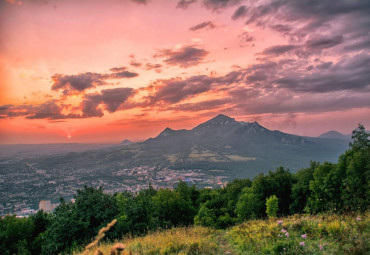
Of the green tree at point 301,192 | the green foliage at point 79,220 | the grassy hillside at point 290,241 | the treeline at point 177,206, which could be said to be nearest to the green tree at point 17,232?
the treeline at point 177,206

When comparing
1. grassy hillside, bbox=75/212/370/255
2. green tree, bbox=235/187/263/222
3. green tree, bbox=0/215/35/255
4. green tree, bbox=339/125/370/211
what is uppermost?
grassy hillside, bbox=75/212/370/255

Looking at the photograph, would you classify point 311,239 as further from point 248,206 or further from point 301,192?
point 301,192

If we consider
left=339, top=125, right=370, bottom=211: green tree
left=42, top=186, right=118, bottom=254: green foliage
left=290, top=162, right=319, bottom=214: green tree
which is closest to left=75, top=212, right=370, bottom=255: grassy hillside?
left=42, top=186, right=118, bottom=254: green foliage

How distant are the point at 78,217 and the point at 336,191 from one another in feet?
117

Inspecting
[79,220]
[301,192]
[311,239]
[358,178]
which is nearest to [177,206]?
[301,192]

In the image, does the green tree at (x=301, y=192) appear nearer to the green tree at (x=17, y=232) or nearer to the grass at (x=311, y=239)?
the grass at (x=311, y=239)

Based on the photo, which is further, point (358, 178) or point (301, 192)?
point (301, 192)

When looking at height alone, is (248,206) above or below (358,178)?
below

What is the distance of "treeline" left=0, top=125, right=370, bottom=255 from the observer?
1661 centimetres

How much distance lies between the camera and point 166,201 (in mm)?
40094

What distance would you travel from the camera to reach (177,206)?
134 feet

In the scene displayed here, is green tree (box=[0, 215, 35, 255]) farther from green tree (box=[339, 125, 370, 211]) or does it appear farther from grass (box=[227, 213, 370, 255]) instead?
green tree (box=[339, 125, 370, 211])

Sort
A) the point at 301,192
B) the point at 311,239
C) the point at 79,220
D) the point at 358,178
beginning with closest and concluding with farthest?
the point at 311,239 → the point at 79,220 → the point at 358,178 → the point at 301,192

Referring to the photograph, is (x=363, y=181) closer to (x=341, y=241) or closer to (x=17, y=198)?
(x=341, y=241)
